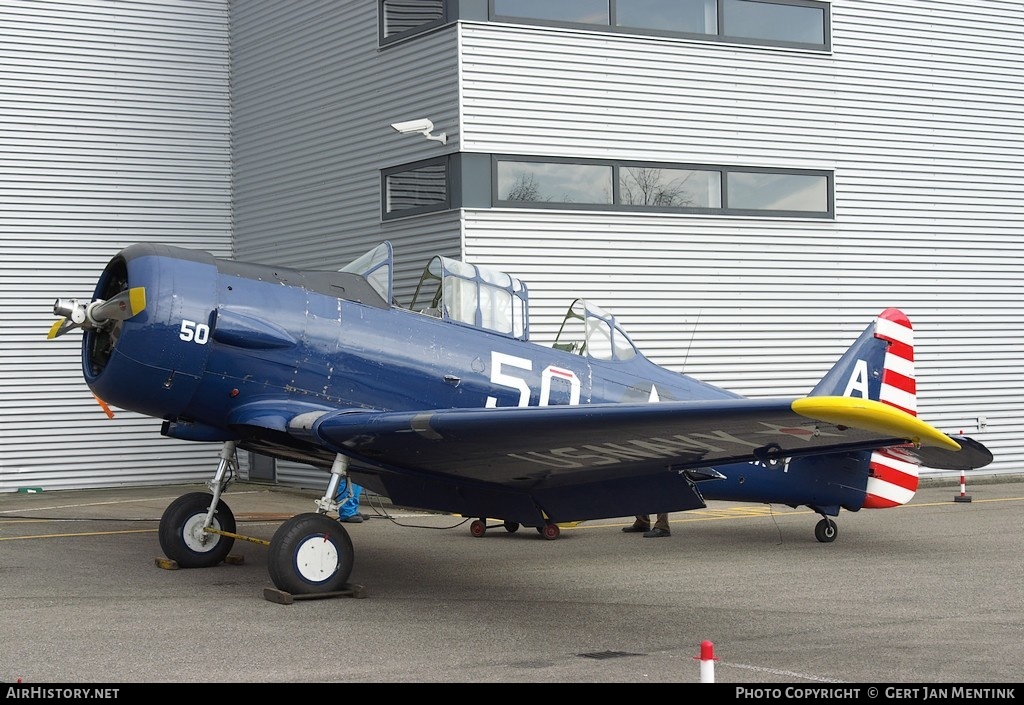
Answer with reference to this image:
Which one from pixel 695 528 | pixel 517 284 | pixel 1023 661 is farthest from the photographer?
pixel 695 528

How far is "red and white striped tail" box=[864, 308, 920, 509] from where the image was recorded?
11125 mm

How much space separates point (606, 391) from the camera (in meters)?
9.96

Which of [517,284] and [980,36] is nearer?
[517,284]

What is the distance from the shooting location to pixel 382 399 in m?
8.84

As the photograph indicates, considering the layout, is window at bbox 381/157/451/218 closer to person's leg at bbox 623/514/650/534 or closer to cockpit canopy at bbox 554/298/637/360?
person's leg at bbox 623/514/650/534

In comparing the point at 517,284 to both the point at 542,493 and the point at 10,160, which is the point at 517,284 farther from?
the point at 10,160

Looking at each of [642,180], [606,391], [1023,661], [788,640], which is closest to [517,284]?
[606,391]

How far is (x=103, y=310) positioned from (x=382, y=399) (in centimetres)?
211

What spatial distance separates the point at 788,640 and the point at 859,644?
40 centimetres

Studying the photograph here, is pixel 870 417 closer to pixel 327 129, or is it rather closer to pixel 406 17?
pixel 406 17

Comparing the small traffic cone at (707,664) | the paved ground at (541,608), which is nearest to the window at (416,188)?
the paved ground at (541,608)

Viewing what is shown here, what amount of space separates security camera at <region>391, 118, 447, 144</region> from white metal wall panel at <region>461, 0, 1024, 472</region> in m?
0.35

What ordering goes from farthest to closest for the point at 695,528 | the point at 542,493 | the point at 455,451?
the point at 695,528
the point at 542,493
the point at 455,451

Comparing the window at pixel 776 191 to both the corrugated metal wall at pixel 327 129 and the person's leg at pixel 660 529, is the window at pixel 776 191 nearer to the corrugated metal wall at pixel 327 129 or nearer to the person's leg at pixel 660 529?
the corrugated metal wall at pixel 327 129
